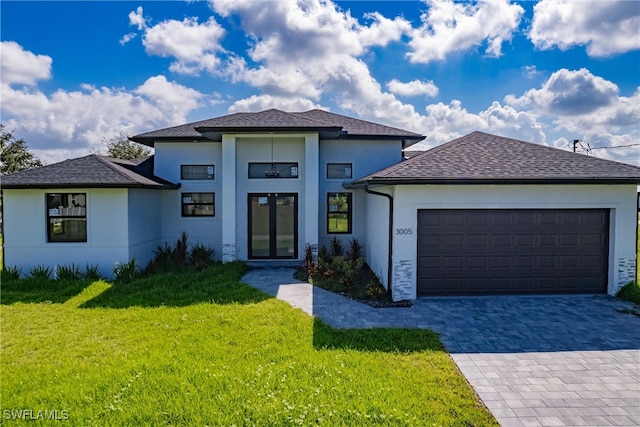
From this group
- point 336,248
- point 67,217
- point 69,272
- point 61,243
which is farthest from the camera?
point 336,248

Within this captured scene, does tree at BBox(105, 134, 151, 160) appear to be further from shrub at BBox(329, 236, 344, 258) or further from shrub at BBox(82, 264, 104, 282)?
shrub at BBox(329, 236, 344, 258)

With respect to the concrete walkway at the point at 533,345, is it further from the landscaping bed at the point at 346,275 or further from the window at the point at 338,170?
the window at the point at 338,170

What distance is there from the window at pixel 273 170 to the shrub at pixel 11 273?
7708mm

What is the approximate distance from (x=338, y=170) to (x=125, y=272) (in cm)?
803

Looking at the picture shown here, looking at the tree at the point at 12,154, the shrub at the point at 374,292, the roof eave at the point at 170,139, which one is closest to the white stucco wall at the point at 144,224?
the roof eave at the point at 170,139

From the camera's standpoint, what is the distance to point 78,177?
33.2 ft

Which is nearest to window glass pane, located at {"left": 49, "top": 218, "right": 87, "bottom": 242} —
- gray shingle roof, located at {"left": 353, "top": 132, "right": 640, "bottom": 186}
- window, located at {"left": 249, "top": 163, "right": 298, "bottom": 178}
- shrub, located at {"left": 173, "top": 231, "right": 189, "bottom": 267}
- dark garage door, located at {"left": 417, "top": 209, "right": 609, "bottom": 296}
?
shrub, located at {"left": 173, "top": 231, "right": 189, "bottom": 267}

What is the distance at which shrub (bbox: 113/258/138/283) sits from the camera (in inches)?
394

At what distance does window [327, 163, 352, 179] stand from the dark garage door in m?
5.03

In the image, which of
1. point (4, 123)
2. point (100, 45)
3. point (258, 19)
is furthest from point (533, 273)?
point (4, 123)

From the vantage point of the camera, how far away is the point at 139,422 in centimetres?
363

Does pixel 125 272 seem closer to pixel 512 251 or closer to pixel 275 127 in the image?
pixel 275 127

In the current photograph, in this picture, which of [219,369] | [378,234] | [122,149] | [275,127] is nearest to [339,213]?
[378,234]

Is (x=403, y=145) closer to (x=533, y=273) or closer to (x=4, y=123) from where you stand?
(x=533, y=273)
